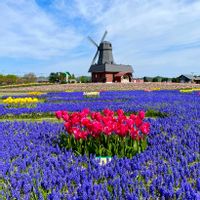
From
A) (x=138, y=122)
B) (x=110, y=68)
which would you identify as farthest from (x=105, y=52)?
(x=138, y=122)

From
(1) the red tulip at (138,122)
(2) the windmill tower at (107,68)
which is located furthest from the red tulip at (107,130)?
(2) the windmill tower at (107,68)

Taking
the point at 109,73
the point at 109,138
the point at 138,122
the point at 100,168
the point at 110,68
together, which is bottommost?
the point at 100,168

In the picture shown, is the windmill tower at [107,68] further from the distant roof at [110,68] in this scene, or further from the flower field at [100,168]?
the flower field at [100,168]

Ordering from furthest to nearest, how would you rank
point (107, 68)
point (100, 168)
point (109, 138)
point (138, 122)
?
1. point (107, 68)
2. point (138, 122)
3. point (109, 138)
4. point (100, 168)

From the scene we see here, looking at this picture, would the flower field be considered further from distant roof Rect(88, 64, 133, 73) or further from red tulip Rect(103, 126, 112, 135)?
distant roof Rect(88, 64, 133, 73)

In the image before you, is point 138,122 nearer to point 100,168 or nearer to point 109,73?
point 100,168

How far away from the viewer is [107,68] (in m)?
77.0

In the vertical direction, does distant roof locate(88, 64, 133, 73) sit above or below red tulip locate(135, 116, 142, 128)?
above

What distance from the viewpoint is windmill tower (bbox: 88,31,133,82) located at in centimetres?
7731

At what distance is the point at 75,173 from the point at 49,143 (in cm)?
347

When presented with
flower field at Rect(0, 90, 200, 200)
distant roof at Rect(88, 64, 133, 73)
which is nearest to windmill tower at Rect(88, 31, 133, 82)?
distant roof at Rect(88, 64, 133, 73)

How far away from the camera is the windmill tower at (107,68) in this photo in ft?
254

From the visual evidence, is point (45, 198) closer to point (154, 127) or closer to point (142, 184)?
point (142, 184)

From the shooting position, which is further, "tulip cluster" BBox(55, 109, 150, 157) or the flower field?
"tulip cluster" BBox(55, 109, 150, 157)
